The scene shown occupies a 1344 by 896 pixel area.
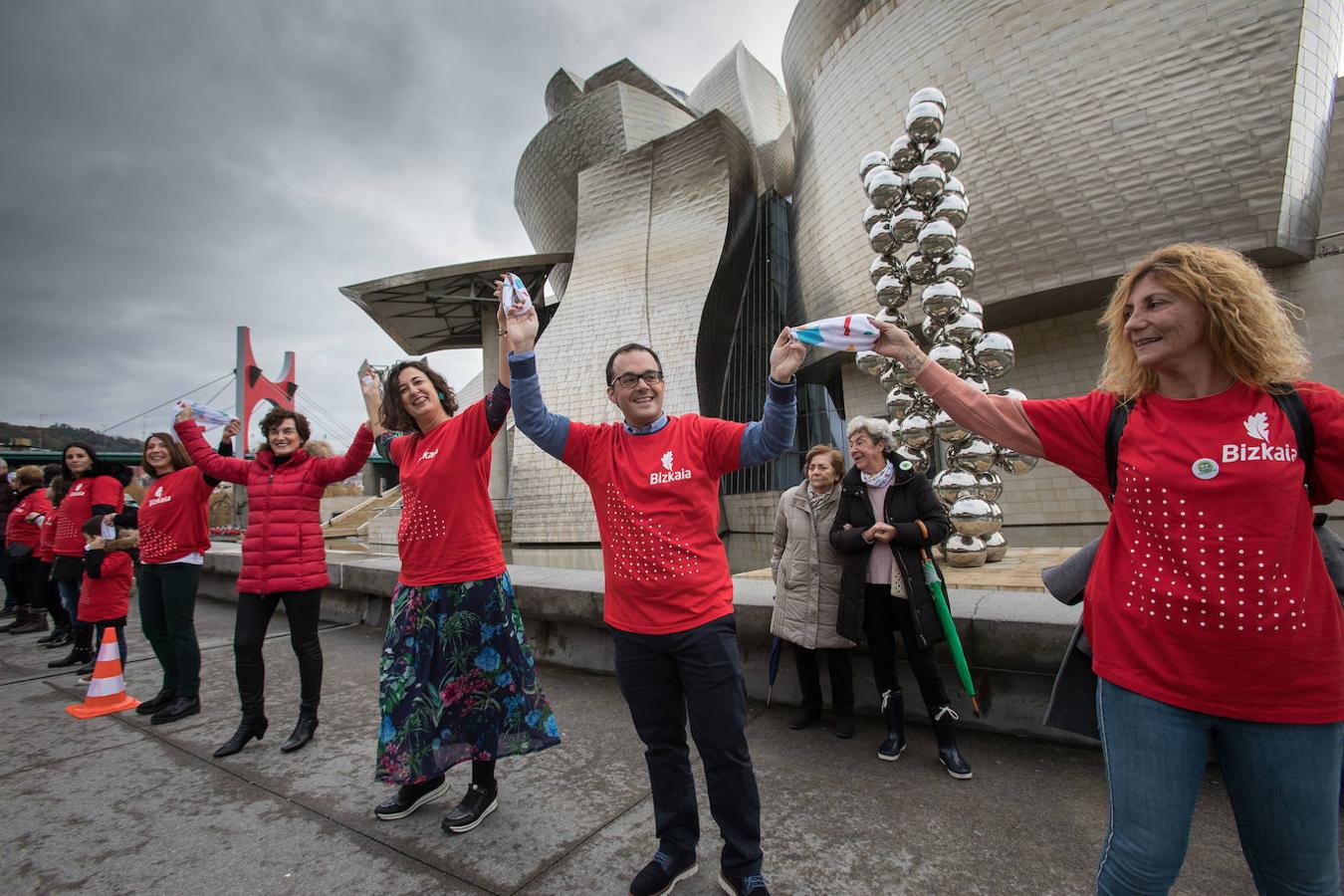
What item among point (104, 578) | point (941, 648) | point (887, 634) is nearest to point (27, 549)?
point (104, 578)

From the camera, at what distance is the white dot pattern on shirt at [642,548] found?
1.87m

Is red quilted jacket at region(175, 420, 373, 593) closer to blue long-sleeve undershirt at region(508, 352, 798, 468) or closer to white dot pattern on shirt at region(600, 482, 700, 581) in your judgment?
blue long-sleeve undershirt at region(508, 352, 798, 468)

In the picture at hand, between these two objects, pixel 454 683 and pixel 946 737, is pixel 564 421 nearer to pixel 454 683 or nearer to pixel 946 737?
pixel 454 683

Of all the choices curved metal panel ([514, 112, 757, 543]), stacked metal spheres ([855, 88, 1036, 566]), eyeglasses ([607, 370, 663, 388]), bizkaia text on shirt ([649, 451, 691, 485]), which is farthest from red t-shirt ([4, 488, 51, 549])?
curved metal panel ([514, 112, 757, 543])

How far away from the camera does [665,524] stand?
1.91 metres

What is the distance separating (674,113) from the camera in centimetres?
2325

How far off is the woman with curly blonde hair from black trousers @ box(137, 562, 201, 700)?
4.34 metres

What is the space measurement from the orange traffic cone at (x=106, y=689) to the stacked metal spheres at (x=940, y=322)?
19.3 feet

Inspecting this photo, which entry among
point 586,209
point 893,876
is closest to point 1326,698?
point 893,876

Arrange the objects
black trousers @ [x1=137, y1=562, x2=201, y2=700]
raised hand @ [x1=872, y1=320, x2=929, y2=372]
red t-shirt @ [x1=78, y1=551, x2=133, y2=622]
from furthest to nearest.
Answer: red t-shirt @ [x1=78, y1=551, x2=133, y2=622], black trousers @ [x1=137, y1=562, x2=201, y2=700], raised hand @ [x1=872, y1=320, x2=929, y2=372]

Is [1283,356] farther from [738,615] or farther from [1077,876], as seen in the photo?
[738,615]

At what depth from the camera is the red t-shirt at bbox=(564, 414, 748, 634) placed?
73.0 inches

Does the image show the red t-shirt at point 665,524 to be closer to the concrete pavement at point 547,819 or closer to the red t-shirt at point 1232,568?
the concrete pavement at point 547,819

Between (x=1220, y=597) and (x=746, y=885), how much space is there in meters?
1.40
